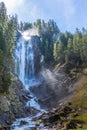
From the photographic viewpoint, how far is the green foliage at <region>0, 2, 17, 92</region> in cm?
7975

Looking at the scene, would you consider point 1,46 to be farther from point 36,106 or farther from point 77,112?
point 36,106

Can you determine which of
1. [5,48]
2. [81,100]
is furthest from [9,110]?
[81,100]

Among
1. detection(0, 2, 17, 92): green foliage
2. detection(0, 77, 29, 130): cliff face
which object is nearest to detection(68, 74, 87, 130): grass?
detection(0, 77, 29, 130): cliff face

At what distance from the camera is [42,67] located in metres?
185

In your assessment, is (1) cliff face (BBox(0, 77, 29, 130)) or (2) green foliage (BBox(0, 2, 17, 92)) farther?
(1) cliff face (BBox(0, 77, 29, 130))

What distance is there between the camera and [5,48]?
3684 inches

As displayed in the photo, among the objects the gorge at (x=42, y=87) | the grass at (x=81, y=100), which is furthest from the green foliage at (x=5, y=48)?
the grass at (x=81, y=100)

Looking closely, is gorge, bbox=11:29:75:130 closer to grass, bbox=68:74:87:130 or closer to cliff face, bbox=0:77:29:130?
cliff face, bbox=0:77:29:130

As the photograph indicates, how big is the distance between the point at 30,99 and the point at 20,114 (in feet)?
115

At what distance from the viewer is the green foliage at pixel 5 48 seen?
7975cm

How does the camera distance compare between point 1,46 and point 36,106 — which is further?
point 36,106

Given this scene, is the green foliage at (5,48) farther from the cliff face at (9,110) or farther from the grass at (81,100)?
the grass at (81,100)

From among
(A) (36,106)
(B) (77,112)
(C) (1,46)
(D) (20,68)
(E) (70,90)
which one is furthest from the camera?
(D) (20,68)

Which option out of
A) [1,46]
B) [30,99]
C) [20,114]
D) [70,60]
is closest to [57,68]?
[70,60]
